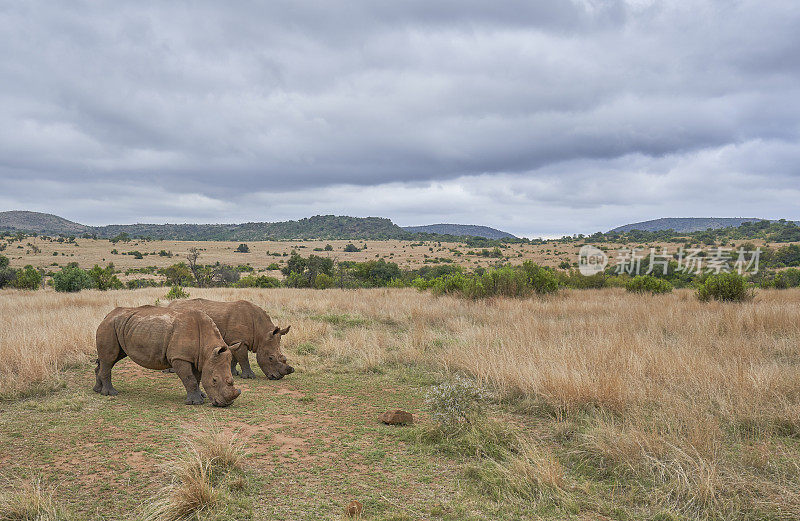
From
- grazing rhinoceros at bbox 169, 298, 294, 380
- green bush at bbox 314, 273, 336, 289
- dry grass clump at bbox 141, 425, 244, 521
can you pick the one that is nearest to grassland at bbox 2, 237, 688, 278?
green bush at bbox 314, 273, 336, 289

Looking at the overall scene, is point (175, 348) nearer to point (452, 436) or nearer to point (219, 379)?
point (219, 379)

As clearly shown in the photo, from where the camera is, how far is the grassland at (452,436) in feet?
13.4

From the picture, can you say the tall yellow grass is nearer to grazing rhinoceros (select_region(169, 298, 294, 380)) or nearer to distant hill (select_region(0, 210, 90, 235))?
grazing rhinoceros (select_region(169, 298, 294, 380))

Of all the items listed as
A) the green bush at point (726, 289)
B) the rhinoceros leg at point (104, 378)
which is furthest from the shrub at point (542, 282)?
the rhinoceros leg at point (104, 378)

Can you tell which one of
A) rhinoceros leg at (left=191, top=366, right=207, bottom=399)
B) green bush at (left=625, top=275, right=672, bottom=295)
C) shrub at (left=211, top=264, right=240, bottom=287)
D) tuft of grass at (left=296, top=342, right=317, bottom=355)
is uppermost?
green bush at (left=625, top=275, right=672, bottom=295)

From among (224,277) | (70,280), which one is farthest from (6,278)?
(224,277)

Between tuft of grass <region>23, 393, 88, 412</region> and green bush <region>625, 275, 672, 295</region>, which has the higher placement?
green bush <region>625, 275, 672, 295</region>

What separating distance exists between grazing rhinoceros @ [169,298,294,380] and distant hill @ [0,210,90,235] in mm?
178124

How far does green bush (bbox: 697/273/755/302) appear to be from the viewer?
1769 cm

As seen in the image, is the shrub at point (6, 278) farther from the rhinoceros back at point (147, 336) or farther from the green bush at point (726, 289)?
the green bush at point (726, 289)

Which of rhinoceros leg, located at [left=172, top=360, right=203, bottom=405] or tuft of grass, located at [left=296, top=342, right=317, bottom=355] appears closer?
rhinoceros leg, located at [left=172, top=360, right=203, bottom=405]

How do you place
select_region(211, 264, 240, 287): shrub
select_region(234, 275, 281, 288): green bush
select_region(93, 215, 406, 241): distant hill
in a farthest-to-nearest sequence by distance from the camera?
select_region(93, 215, 406, 241): distant hill
select_region(211, 264, 240, 287): shrub
select_region(234, 275, 281, 288): green bush

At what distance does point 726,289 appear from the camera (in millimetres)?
17750

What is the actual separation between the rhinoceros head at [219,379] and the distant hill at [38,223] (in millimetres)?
180271
